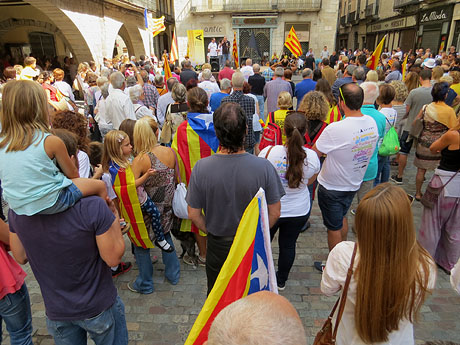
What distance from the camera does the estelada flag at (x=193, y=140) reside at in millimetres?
3764

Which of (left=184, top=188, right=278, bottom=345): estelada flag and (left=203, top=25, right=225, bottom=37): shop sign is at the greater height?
(left=203, top=25, right=225, bottom=37): shop sign

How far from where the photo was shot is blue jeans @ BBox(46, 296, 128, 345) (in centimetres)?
191

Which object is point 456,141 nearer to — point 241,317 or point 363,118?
point 363,118

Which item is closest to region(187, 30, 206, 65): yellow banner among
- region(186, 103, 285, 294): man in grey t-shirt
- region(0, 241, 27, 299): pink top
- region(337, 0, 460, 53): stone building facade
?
region(337, 0, 460, 53): stone building facade

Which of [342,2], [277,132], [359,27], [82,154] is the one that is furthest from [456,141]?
[342,2]

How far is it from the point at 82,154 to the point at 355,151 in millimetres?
2655

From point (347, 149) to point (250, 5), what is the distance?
1169 inches

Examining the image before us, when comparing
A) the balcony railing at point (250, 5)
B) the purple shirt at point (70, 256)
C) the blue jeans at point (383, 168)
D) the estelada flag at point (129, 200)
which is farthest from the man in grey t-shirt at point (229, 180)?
the balcony railing at point (250, 5)

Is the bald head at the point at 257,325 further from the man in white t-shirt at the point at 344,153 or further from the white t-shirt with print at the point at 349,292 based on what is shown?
the man in white t-shirt at the point at 344,153

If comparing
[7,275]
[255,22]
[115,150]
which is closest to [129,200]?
[115,150]

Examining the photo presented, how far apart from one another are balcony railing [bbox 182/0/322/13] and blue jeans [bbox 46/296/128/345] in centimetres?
3043

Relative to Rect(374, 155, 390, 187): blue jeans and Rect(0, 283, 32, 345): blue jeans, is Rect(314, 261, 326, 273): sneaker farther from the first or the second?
Rect(0, 283, 32, 345): blue jeans

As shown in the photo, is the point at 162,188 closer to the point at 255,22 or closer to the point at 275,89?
the point at 275,89

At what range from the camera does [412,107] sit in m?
5.72
